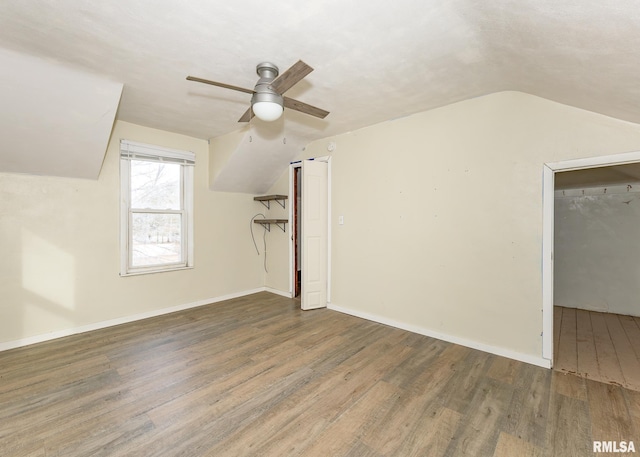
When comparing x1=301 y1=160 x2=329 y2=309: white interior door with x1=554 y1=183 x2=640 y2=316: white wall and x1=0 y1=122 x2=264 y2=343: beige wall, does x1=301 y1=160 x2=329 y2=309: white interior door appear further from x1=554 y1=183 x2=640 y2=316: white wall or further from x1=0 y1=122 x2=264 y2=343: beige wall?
x1=554 y1=183 x2=640 y2=316: white wall

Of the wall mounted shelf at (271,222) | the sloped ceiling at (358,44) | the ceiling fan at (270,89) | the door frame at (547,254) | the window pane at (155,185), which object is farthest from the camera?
the wall mounted shelf at (271,222)

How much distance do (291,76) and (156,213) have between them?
3070mm

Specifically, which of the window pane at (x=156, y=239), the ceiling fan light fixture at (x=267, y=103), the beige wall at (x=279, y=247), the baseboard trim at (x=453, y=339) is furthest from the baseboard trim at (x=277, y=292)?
the ceiling fan light fixture at (x=267, y=103)

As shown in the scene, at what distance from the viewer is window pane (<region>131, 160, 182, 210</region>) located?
149 inches

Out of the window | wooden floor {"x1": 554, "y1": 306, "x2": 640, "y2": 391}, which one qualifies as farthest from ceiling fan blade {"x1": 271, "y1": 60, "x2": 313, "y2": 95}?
wooden floor {"x1": 554, "y1": 306, "x2": 640, "y2": 391}

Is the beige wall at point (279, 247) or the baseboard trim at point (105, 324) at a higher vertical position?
the beige wall at point (279, 247)

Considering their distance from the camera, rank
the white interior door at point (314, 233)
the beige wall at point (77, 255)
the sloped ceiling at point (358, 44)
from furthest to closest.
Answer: the white interior door at point (314, 233) → the beige wall at point (77, 255) → the sloped ceiling at point (358, 44)

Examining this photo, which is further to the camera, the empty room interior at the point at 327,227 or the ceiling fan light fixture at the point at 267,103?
the ceiling fan light fixture at the point at 267,103

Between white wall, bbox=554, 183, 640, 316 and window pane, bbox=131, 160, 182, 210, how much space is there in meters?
6.06

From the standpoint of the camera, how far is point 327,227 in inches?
168

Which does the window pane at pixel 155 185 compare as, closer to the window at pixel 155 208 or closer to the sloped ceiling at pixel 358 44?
the window at pixel 155 208

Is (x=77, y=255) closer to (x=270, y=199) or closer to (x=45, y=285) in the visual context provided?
(x=45, y=285)

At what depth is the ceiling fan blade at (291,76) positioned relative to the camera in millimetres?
1831

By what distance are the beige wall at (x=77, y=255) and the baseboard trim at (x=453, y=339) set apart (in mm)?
2430
